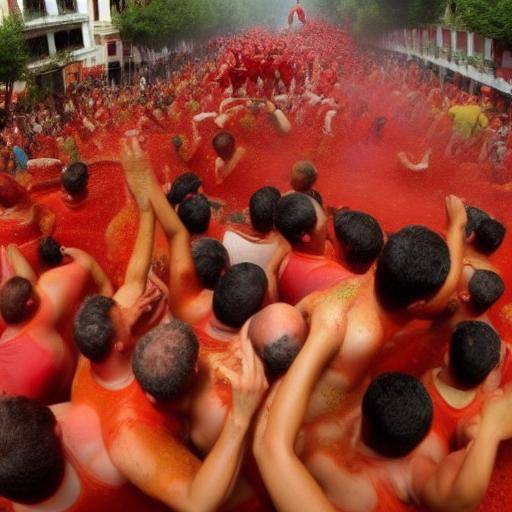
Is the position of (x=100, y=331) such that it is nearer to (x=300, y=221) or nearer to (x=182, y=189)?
(x=300, y=221)

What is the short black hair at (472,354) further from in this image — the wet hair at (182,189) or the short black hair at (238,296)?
the wet hair at (182,189)

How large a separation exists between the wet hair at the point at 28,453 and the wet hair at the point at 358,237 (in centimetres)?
145

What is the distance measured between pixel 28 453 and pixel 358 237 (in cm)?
157

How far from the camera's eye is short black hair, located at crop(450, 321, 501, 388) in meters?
1.76

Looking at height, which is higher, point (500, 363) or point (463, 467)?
point (463, 467)

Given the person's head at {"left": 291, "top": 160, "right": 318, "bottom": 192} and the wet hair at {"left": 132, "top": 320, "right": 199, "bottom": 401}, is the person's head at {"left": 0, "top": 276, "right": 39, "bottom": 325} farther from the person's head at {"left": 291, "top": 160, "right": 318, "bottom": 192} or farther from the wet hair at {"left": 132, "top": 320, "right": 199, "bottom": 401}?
the person's head at {"left": 291, "top": 160, "right": 318, "bottom": 192}

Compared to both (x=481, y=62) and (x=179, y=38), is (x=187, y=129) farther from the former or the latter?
(x=481, y=62)

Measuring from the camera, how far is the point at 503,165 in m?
4.96

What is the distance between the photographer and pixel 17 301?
207 cm

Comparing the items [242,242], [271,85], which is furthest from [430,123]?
[242,242]

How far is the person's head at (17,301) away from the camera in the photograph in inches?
81.8

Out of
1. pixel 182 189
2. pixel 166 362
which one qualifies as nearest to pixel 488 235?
pixel 166 362

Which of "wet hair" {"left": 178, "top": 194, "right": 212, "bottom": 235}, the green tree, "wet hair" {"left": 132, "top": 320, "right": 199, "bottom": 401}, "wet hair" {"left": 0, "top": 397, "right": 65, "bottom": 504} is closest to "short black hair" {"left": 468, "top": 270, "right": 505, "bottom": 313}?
"wet hair" {"left": 132, "top": 320, "right": 199, "bottom": 401}

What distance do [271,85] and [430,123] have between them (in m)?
2.11
